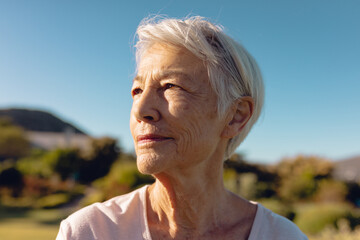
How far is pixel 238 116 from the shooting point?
1.78 metres

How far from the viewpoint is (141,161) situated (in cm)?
150

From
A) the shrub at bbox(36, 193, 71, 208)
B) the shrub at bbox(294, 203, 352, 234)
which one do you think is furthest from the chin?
the shrub at bbox(36, 193, 71, 208)

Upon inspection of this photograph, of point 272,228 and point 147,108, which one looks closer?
point 147,108

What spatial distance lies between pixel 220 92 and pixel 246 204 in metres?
0.81

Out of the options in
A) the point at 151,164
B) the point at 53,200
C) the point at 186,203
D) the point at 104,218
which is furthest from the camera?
the point at 53,200

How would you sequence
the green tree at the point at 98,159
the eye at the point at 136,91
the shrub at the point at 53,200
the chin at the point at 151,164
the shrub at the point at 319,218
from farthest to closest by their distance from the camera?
the green tree at the point at 98,159 < the shrub at the point at 53,200 < the shrub at the point at 319,218 < the eye at the point at 136,91 < the chin at the point at 151,164

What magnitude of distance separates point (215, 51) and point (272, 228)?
108 centimetres

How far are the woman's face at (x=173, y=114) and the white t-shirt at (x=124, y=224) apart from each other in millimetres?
341

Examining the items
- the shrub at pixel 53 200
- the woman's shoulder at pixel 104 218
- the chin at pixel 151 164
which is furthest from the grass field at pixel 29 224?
the chin at pixel 151 164

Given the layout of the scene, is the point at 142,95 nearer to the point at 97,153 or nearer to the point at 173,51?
the point at 173,51

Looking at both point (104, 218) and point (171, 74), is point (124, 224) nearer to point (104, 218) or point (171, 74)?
point (104, 218)

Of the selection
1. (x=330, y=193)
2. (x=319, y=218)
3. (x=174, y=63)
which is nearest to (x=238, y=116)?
(x=174, y=63)

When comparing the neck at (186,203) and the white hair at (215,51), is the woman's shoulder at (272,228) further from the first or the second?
the white hair at (215,51)

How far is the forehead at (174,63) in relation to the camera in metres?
1.56
